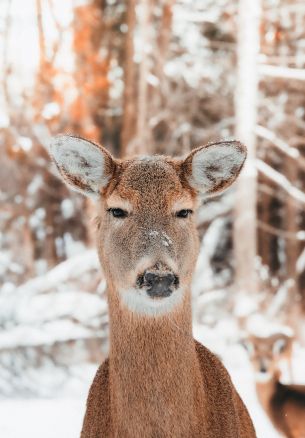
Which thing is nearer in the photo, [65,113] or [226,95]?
[65,113]

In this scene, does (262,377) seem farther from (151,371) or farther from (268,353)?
(151,371)

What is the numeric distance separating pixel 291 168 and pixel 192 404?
12.5 m

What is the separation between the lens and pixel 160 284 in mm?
2682

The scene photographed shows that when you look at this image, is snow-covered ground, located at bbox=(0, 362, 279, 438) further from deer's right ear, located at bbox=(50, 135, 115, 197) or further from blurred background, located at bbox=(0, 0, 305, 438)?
deer's right ear, located at bbox=(50, 135, 115, 197)

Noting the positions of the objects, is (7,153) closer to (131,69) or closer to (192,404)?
(131,69)

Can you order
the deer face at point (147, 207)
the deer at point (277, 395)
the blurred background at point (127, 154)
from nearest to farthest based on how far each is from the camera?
the deer face at point (147, 207), the deer at point (277, 395), the blurred background at point (127, 154)

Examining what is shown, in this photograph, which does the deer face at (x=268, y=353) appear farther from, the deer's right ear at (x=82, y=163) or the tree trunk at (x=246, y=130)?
the deer's right ear at (x=82, y=163)

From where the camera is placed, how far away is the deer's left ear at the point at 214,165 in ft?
10.7

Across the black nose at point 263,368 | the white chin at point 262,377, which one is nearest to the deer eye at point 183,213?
the white chin at point 262,377

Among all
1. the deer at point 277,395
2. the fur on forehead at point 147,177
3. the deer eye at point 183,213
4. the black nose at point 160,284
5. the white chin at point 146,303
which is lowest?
the deer at point 277,395

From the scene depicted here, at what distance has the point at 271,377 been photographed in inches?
294

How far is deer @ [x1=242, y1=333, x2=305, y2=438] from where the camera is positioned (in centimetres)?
667

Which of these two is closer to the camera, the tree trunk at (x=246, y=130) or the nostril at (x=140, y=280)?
the nostril at (x=140, y=280)

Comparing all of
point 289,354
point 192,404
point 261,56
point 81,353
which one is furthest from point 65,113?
point 192,404
